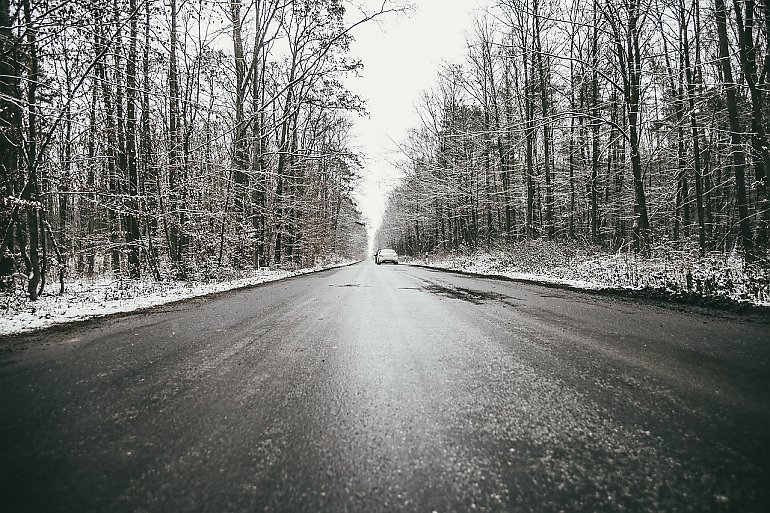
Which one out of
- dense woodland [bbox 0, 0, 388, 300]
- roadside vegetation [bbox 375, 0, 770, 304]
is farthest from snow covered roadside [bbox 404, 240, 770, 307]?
dense woodland [bbox 0, 0, 388, 300]

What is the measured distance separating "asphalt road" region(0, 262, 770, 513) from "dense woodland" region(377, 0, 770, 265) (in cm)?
802

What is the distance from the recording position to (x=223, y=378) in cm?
276

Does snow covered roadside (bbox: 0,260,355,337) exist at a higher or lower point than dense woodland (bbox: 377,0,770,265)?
lower

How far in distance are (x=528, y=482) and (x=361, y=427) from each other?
0.85 meters

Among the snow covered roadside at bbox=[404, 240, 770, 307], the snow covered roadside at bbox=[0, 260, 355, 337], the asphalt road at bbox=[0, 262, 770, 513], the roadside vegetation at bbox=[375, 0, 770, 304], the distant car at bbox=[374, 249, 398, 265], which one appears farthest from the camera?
the distant car at bbox=[374, 249, 398, 265]

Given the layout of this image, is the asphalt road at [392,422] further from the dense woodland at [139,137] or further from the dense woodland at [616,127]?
the dense woodland at [616,127]

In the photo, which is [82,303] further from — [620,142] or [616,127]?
[620,142]

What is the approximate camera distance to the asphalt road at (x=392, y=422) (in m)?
1.38

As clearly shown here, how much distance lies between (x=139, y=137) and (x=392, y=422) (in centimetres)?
1304

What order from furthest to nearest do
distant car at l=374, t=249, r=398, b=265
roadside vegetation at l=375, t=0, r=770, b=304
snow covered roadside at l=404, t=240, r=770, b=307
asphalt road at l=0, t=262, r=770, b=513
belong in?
distant car at l=374, t=249, r=398, b=265
roadside vegetation at l=375, t=0, r=770, b=304
snow covered roadside at l=404, t=240, r=770, b=307
asphalt road at l=0, t=262, r=770, b=513

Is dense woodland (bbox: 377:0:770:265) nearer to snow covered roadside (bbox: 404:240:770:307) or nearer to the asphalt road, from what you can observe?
snow covered roadside (bbox: 404:240:770:307)

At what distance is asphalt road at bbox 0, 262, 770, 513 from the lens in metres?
1.38

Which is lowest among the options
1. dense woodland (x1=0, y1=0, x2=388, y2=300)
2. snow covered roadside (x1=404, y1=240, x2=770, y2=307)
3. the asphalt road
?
the asphalt road

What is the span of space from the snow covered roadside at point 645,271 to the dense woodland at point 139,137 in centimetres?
895
